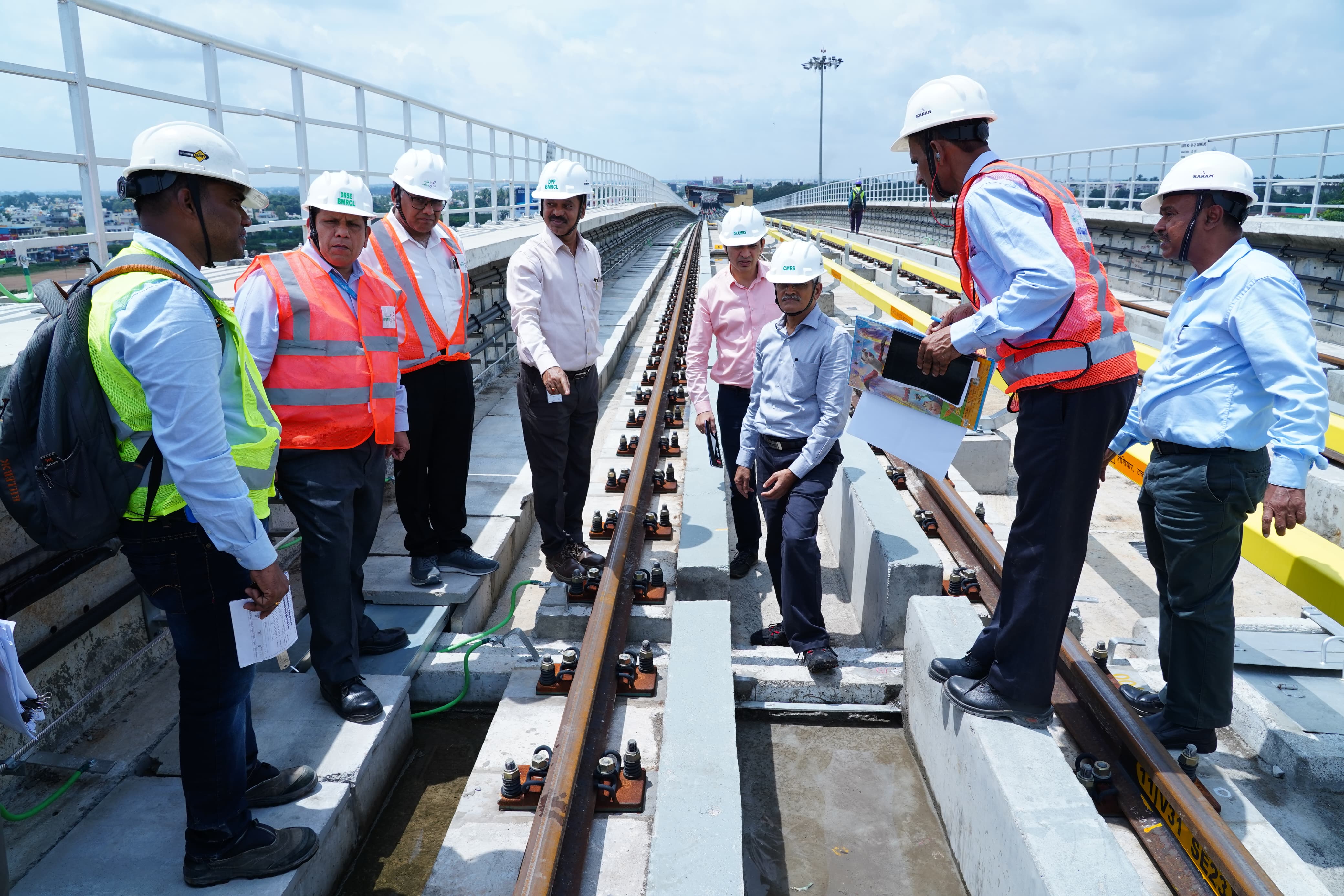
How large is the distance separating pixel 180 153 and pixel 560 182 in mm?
2243

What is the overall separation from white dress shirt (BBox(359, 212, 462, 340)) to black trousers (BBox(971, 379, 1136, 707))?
290 cm

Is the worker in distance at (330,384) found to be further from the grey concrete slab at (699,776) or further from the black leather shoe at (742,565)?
the black leather shoe at (742,565)

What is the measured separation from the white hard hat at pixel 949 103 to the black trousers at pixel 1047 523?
0.87 m

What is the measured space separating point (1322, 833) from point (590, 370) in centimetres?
365

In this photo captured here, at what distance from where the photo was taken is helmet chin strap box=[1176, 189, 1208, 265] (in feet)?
10.4

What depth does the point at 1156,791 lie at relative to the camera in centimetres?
291

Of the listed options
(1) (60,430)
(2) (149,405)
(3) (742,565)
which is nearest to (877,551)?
(3) (742,565)

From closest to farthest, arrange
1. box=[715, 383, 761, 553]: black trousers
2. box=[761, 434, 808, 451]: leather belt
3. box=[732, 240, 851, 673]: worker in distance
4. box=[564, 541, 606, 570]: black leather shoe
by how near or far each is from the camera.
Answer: box=[732, 240, 851, 673]: worker in distance
box=[761, 434, 808, 451]: leather belt
box=[564, 541, 606, 570]: black leather shoe
box=[715, 383, 761, 553]: black trousers

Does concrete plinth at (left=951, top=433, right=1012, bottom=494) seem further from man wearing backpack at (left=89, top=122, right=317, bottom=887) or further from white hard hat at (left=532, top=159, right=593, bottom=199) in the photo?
man wearing backpack at (left=89, top=122, right=317, bottom=887)

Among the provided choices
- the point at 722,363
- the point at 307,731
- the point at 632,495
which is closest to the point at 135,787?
the point at 307,731

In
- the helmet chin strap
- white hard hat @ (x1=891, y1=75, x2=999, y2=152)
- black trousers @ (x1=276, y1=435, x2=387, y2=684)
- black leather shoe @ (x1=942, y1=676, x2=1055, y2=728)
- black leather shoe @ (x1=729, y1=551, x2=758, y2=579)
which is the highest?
white hard hat @ (x1=891, y1=75, x2=999, y2=152)

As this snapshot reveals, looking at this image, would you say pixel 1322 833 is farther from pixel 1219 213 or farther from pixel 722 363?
pixel 722 363

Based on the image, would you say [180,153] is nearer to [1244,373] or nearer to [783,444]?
[783,444]

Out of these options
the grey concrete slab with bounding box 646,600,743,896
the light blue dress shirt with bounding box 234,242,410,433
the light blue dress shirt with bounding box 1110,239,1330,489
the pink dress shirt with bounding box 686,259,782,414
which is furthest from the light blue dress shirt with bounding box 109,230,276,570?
the pink dress shirt with bounding box 686,259,782,414
